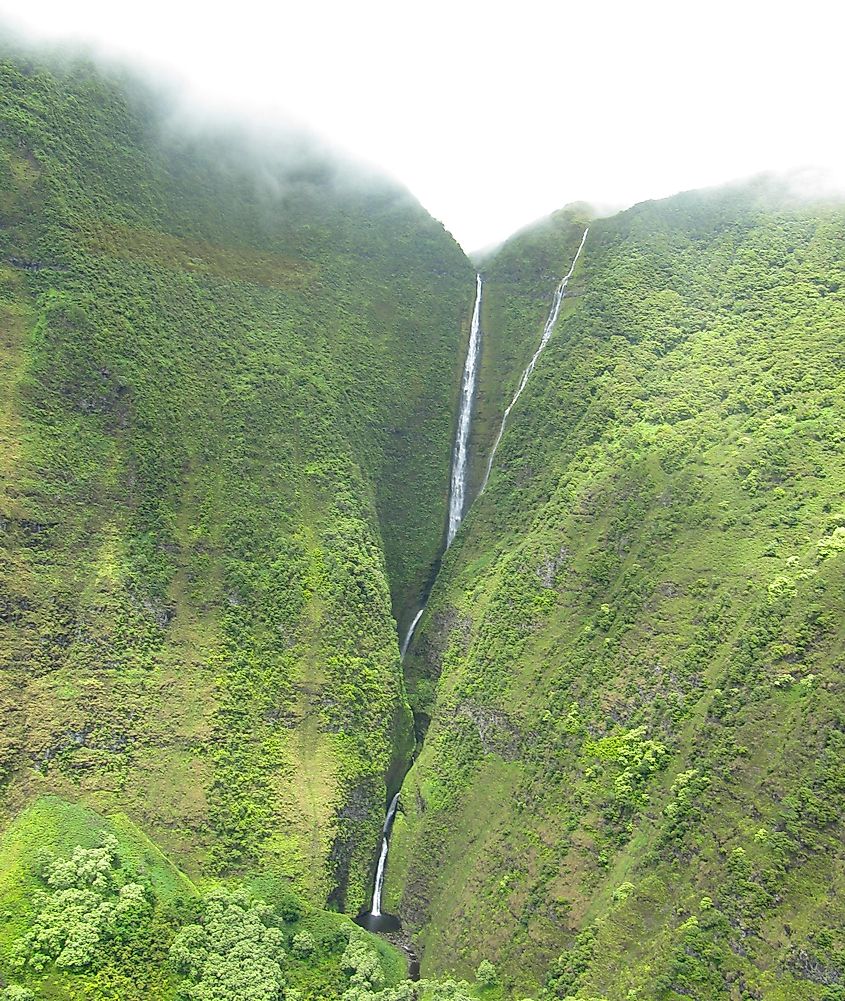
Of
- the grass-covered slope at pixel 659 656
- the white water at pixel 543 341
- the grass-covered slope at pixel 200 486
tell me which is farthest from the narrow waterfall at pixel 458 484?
the white water at pixel 543 341

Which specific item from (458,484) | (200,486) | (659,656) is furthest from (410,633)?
(659,656)

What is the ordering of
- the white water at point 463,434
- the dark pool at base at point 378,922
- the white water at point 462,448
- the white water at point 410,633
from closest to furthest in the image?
1. the dark pool at base at point 378,922
2. the white water at point 410,633
3. the white water at point 462,448
4. the white water at point 463,434

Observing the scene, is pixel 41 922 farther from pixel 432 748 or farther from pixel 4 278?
pixel 4 278

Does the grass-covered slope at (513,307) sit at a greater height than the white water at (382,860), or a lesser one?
greater

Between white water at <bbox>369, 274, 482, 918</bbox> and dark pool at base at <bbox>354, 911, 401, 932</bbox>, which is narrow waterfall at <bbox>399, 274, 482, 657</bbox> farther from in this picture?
dark pool at base at <bbox>354, 911, 401, 932</bbox>

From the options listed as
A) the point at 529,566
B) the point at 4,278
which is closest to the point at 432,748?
the point at 529,566

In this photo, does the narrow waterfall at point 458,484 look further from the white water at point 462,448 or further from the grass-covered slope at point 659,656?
the grass-covered slope at point 659,656

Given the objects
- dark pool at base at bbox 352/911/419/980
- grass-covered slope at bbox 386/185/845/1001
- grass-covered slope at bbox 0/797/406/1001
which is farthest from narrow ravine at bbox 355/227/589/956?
grass-covered slope at bbox 0/797/406/1001
